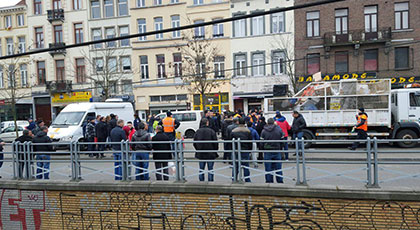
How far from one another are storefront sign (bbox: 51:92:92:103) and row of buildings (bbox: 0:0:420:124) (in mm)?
100

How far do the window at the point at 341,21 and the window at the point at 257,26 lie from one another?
584cm

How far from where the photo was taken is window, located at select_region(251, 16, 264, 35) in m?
26.1

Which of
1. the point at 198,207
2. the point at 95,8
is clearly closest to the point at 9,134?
the point at 95,8

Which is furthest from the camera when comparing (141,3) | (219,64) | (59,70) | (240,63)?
(59,70)

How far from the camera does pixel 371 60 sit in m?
23.7

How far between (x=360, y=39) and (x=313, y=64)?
3767 mm

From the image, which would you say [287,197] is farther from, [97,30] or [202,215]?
[97,30]

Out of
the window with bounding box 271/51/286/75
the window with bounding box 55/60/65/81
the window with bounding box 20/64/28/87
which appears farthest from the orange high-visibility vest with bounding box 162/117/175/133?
the window with bounding box 20/64/28/87

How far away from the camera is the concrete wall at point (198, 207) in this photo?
5.85 meters

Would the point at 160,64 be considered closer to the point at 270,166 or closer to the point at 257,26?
the point at 257,26

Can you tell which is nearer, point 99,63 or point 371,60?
point 371,60

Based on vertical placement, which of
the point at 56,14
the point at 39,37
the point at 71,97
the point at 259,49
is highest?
the point at 56,14

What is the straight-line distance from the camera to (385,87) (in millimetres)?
12945

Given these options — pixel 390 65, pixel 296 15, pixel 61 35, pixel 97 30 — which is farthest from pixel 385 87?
pixel 61 35
